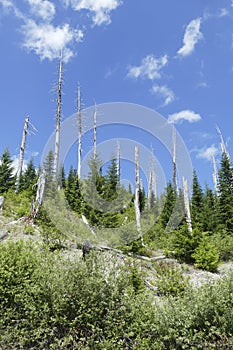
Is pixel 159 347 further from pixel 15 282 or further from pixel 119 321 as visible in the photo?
pixel 15 282

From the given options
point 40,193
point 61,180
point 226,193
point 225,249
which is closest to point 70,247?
point 40,193

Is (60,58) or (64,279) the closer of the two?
(64,279)

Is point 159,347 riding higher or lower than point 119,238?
lower

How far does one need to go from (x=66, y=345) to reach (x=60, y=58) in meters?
26.4

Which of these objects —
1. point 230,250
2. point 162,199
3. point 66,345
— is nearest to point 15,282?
point 66,345

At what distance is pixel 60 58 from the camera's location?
90.0 ft

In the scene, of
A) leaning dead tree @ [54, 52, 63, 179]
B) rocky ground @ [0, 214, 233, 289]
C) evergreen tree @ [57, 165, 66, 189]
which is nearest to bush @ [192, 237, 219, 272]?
rocky ground @ [0, 214, 233, 289]

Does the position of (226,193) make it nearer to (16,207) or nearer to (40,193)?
(40,193)

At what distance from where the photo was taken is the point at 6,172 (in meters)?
28.2

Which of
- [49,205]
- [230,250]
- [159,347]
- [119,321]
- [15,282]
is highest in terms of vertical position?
[49,205]

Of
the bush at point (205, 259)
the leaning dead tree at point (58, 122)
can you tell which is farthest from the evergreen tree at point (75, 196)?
the bush at point (205, 259)

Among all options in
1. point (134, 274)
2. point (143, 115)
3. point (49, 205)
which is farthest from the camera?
point (143, 115)

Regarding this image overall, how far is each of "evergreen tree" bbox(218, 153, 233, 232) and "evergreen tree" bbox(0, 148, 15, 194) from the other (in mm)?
17902

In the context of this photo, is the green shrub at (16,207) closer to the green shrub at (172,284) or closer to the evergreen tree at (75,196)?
the evergreen tree at (75,196)
